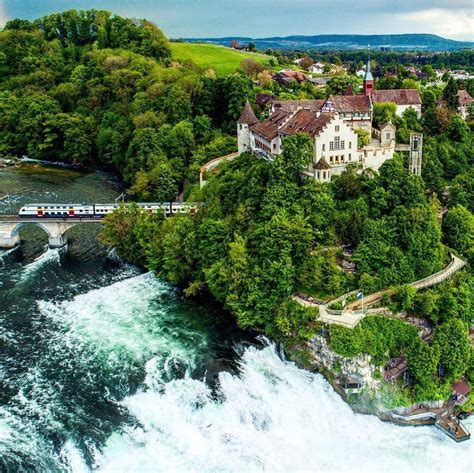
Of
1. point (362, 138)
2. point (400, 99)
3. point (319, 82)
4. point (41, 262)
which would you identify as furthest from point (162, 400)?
point (319, 82)

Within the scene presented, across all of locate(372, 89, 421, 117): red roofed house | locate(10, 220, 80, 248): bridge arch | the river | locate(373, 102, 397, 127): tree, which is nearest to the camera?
the river

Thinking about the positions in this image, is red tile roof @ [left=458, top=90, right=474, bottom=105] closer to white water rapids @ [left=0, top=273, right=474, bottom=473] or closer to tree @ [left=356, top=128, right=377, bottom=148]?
tree @ [left=356, top=128, right=377, bottom=148]

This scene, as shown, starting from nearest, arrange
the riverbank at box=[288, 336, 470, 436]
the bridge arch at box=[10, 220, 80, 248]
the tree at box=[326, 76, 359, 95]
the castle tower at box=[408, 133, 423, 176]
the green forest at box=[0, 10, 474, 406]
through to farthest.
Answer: the riverbank at box=[288, 336, 470, 436], the green forest at box=[0, 10, 474, 406], the castle tower at box=[408, 133, 423, 176], the bridge arch at box=[10, 220, 80, 248], the tree at box=[326, 76, 359, 95]

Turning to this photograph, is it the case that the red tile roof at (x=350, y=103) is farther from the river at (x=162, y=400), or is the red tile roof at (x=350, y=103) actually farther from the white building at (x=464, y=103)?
the river at (x=162, y=400)

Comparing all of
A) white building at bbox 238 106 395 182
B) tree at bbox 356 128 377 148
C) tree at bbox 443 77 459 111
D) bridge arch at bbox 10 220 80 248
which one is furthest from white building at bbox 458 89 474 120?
bridge arch at bbox 10 220 80 248

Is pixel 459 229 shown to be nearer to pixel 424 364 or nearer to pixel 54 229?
pixel 424 364

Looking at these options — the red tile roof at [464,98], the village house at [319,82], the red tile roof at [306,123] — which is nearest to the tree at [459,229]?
the red tile roof at [306,123]
